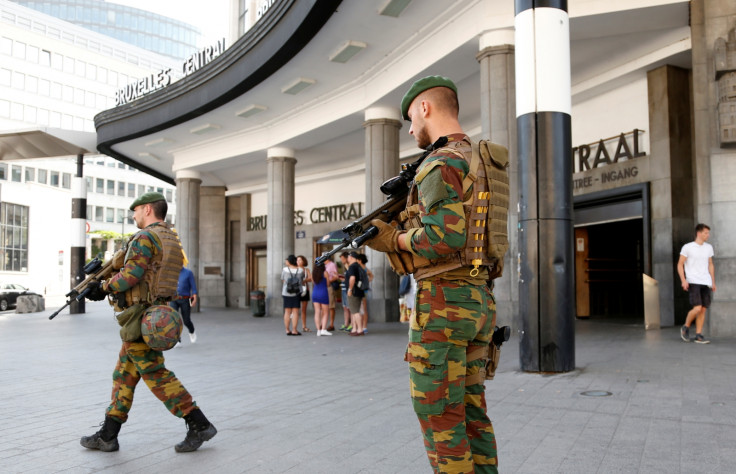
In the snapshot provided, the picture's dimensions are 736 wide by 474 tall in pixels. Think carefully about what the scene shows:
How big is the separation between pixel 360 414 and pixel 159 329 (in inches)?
80.5

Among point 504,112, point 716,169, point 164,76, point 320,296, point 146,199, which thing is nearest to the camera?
point 146,199

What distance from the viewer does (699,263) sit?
9195 mm

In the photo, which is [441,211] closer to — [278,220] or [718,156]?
[718,156]

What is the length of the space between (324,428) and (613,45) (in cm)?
1110

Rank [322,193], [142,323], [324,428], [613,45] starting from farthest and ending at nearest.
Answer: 1. [322,193]
2. [613,45]
3. [324,428]
4. [142,323]

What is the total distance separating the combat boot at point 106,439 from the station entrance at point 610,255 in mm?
12190

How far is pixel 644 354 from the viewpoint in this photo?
8422mm

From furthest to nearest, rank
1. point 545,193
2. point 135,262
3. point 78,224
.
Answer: point 78,224, point 545,193, point 135,262

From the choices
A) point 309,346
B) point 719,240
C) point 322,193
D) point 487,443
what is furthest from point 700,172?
point 322,193

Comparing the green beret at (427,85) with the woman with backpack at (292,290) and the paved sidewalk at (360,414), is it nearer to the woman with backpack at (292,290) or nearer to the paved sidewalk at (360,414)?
the paved sidewalk at (360,414)

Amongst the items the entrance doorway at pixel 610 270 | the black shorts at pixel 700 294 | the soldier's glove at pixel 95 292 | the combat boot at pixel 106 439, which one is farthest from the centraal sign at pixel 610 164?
the combat boot at pixel 106 439

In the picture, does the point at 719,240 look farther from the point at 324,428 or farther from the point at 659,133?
the point at 324,428

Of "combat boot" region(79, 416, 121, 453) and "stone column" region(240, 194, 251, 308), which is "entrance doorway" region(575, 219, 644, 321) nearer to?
"combat boot" region(79, 416, 121, 453)

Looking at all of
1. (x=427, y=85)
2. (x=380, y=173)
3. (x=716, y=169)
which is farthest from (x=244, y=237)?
(x=427, y=85)
